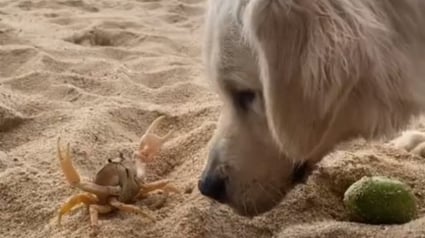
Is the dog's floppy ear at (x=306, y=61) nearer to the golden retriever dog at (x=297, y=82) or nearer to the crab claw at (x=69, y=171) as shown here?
the golden retriever dog at (x=297, y=82)

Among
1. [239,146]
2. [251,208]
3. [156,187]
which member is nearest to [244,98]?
[239,146]

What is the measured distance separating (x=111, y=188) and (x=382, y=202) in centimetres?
48

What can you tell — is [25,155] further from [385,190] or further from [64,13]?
[64,13]

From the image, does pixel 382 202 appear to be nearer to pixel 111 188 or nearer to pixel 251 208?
pixel 251 208

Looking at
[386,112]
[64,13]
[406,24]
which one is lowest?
[64,13]

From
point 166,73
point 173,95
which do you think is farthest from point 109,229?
point 166,73

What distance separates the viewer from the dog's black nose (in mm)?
1432

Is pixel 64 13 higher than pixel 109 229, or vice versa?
pixel 109 229

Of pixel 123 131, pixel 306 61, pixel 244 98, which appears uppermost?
pixel 306 61

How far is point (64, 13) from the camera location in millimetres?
3227

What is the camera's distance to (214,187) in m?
1.43

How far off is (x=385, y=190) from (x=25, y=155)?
30.5 inches

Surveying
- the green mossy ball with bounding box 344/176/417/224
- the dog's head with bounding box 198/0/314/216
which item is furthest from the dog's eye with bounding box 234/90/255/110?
the green mossy ball with bounding box 344/176/417/224

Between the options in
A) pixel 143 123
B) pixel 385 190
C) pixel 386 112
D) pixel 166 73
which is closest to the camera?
pixel 386 112
